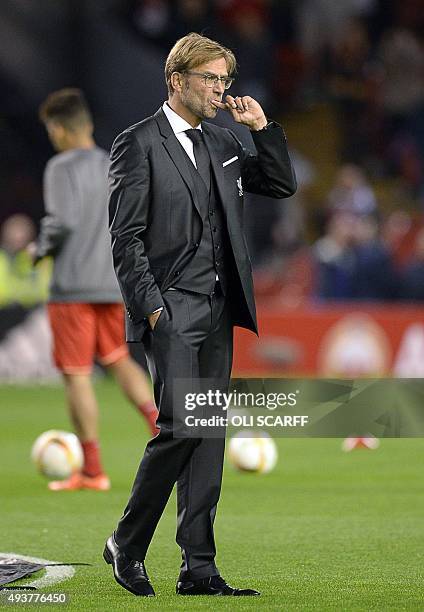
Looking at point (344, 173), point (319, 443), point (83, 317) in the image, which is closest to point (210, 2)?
point (344, 173)

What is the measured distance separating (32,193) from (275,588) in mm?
16355

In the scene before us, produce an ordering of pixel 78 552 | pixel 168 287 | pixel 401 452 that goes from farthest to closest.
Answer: pixel 401 452 < pixel 78 552 < pixel 168 287

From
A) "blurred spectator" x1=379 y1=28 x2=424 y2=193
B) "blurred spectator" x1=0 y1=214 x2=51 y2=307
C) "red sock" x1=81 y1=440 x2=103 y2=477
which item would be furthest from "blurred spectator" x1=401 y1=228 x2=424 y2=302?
"red sock" x1=81 y1=440 x2=103 y2=477

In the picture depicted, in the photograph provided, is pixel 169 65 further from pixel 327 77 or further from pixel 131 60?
pixel 327 77

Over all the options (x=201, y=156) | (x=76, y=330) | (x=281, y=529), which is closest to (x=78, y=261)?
(x=76, y=330)

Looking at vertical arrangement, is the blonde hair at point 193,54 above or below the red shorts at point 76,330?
above

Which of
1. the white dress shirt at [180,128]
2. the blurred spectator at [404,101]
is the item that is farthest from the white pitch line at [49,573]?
the blurred spectator at [404,101]

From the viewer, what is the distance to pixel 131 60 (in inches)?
858

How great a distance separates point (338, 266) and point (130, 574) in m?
13.4

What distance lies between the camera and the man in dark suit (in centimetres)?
589

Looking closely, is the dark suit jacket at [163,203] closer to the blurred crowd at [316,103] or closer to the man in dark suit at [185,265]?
the man in dark suit at [185,265]

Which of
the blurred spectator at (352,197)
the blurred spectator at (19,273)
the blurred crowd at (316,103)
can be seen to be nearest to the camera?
the blurred spectator at (19,273)

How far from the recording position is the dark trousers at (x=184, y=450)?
5898 mm

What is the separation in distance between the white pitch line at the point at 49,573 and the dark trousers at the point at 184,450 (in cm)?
47
